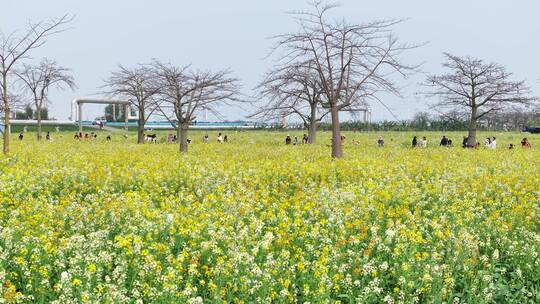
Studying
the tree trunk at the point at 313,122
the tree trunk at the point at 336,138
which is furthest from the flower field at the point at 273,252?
the tree trunk at the point at 313,122

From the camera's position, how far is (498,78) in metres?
45.2

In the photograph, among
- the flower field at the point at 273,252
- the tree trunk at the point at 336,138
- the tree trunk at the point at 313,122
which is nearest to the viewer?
the flower field at the point at 273,252

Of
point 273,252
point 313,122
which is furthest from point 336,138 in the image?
point 273,252

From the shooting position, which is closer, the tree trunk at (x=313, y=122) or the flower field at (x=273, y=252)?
the flower field at (x=273, y=252)

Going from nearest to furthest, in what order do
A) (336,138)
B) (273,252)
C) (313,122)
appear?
(273,252)
(336,138)
(313,122)

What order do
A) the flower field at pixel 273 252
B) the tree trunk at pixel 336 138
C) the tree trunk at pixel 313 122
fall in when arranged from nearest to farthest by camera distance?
the flower field at pixel 273 252
the tree trunk at pixel 336 138
the tree trunk at pixel 313 122

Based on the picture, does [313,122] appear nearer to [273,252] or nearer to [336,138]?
[336,138]

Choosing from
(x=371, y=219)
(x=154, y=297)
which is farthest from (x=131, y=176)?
(x=154, y=297)

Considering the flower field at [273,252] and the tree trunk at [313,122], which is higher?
the tree trunk at [313,122]

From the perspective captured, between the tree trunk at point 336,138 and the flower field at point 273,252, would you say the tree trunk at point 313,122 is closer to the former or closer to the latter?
the tree trunk at point 336,138

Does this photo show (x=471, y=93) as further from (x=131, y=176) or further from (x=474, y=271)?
(x=474, y=271)

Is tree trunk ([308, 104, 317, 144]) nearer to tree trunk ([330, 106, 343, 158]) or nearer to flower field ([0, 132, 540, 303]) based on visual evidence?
tree trunk ([330, 106, 343, 158])

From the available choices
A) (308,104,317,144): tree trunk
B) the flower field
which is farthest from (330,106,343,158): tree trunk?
(308,104,317,144): tree trunk

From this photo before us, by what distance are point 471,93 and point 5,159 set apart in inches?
1514
